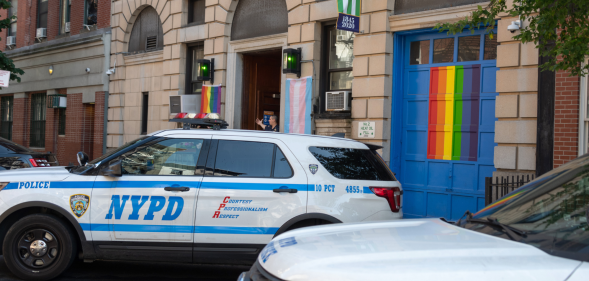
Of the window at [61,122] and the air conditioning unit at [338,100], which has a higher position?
the air conditioning unit at [338,100]

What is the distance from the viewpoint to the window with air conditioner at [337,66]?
1260 centimetres

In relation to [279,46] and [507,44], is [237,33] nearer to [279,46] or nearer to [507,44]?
[279,46]

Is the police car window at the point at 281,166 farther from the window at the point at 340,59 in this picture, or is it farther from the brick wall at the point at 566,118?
the window at the point at 340,59

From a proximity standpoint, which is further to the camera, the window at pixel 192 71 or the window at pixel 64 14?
the window at pixel 64 14

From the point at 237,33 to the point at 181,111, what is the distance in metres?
3.16

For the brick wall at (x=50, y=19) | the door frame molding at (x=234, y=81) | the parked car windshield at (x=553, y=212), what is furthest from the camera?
the brick wall at (x=50, y=19)

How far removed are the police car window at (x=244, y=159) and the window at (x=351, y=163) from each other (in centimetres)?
56

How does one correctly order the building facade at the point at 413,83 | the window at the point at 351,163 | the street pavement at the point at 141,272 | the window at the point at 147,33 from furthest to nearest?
the window at the point at 147,33
the building facade at the point at 413,83
the street pavement at the point at 141,272
the window at the point at 351,163

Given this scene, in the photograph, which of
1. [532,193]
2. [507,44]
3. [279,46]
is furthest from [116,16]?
[532,193]

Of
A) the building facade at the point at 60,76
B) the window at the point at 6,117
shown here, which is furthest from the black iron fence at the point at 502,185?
the window at the point at 6,117

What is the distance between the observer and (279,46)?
14.2 meters

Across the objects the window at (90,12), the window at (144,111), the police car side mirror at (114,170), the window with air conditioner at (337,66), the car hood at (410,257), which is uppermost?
the window at (90,12)

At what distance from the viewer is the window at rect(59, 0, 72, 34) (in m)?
22.9

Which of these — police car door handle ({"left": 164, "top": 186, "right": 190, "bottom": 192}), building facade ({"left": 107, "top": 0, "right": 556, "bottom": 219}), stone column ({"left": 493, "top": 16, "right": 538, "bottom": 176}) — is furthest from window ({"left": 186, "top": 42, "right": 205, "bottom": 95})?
police car door handle ({"left": 164, "top": 186, "right": 190, "bottom": 192})
